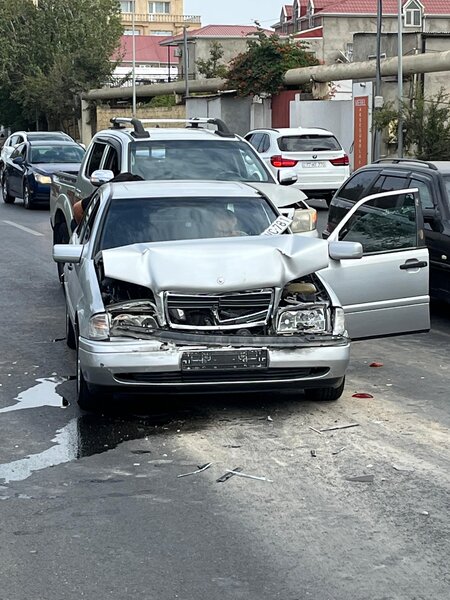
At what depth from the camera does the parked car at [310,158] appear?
2622 centimetres

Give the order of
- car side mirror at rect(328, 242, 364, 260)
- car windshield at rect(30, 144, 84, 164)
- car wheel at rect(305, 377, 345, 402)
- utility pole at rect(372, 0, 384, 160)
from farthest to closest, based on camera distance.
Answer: utility pole at rect(372, 0, 384, 160) → car windshield at rect(30, 144, 84, 164) → car side mirror at rect(328, 242, 364, 260) → car wheel at rect(305, 377, 345, 402)

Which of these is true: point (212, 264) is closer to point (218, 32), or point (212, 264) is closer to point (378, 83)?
point (378, 83)

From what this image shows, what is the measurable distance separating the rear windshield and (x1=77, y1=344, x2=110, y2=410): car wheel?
753 inches

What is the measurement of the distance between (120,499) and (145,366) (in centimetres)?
147

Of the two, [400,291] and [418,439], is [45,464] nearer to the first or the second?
Answer: [418,439]

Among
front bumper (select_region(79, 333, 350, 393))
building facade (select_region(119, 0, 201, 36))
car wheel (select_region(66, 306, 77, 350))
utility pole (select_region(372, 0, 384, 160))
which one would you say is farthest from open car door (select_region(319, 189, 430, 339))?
building facade (select_region(119, 0, 201, 36))

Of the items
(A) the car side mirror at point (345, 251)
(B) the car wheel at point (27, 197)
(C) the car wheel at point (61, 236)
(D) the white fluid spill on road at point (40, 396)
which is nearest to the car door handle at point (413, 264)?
(A) the car side mirror at point (345, 251)

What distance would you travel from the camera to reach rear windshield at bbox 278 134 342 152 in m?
26.6

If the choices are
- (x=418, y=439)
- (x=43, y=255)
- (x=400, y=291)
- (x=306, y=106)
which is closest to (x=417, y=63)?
(x=306, y=106)

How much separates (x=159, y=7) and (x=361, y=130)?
3829 inches

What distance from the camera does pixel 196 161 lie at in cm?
1255

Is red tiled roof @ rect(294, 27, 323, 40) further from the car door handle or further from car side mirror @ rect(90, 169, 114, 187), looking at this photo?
the car door handle

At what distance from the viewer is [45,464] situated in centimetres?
673

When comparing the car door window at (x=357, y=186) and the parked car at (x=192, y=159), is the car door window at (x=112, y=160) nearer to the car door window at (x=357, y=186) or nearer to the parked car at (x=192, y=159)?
the parked car at (x=192, y=159)
